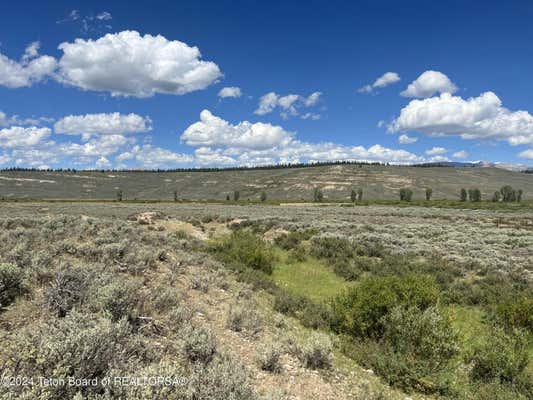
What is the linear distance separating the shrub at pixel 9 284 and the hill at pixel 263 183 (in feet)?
403

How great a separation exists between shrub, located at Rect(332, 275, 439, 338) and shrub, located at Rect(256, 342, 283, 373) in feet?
8.85

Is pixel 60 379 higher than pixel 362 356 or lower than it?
higher

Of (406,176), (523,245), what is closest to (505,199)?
(406,176)

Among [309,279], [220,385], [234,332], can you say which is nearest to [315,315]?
[234,332]

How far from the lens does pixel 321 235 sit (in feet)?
71.1

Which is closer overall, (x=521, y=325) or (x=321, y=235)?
(x=521, y=325)

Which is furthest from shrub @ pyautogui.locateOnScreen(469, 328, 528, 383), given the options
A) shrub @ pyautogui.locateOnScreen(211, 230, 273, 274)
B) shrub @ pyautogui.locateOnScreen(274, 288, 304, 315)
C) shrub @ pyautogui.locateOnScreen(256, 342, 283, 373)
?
shrub @ pyautogui.locateOnScreen(211, 230, 273, 274)

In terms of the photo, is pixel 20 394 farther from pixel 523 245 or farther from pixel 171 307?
pixel 523 245

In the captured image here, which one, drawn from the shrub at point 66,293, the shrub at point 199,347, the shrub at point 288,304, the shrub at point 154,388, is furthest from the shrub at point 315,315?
the shrub at point 66,293

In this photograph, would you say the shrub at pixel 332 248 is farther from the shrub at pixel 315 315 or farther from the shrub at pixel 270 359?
the shrub at pixel 270 359

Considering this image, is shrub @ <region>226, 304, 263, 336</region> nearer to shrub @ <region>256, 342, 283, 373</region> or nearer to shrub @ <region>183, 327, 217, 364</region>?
shrub @ <region>256, 342, 283, 373</region>

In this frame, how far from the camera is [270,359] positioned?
538 cm

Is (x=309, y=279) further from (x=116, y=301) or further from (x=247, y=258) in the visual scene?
(x=116, y=301)

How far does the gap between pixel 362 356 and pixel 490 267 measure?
1133 centimetres
